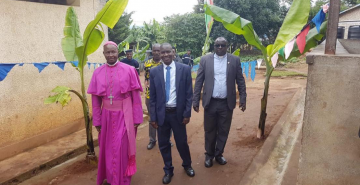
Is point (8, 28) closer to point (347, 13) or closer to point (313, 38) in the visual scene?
point (313, 38)

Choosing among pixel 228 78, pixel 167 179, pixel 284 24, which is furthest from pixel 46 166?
pixel 284 24

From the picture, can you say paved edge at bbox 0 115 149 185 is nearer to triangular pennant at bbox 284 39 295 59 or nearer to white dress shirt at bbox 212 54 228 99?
white dress shirt at bbox 212 54 228 99

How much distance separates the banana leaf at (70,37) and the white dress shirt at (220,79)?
2084 millimetres

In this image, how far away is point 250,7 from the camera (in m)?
21.9

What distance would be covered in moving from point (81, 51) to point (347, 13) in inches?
548

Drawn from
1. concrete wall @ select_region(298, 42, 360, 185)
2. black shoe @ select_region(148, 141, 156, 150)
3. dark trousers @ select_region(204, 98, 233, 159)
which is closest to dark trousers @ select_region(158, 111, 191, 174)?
dark trousers @ select_region(204, 98, 233, 159)

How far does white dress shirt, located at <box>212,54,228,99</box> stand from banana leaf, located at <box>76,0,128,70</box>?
1606 millimetres

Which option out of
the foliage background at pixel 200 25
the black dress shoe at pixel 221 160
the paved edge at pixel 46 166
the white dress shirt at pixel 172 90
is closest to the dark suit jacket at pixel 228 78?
the white dress shirt at pixel 172 90

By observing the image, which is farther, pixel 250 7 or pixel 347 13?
pixel 250 7

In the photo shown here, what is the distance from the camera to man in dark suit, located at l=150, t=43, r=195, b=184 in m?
3.38

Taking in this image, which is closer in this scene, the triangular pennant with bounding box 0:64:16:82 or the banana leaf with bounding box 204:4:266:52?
the triangular pennant with bounding box 0:64:16:82

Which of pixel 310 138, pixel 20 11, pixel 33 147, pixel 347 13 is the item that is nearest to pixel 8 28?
pixel 20 11

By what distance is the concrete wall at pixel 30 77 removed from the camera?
4.28 meters

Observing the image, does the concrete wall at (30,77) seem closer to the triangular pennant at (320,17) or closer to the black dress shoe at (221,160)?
the black dress shoe at (221,160)
